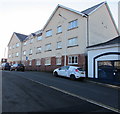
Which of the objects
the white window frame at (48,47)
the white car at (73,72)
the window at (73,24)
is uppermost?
the window at (73,24)

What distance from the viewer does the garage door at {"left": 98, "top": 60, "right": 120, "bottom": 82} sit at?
1322 centimetres

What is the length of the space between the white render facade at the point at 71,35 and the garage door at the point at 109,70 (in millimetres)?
3332

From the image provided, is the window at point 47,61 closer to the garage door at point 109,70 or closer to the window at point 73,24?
the window at point 73,24

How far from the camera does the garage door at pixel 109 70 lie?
13.2 m

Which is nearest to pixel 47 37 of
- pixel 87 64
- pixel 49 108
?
pixel 87 64

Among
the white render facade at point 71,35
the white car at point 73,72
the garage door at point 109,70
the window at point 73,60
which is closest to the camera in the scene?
the garage door at point 109,70

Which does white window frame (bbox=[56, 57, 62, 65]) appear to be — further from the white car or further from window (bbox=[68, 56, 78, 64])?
the white car

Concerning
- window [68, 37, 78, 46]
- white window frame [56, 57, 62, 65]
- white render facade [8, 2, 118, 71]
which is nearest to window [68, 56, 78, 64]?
white render facade [8, 2, 118, 71]

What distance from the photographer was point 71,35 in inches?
829

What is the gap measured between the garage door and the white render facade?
333 cm

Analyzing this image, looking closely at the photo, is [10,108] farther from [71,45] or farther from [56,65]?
[56,65]

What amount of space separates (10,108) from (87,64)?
45.1 ft

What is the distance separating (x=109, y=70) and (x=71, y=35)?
9.41 meters

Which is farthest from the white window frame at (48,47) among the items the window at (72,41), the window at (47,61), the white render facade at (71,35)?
the window at (72,41)
